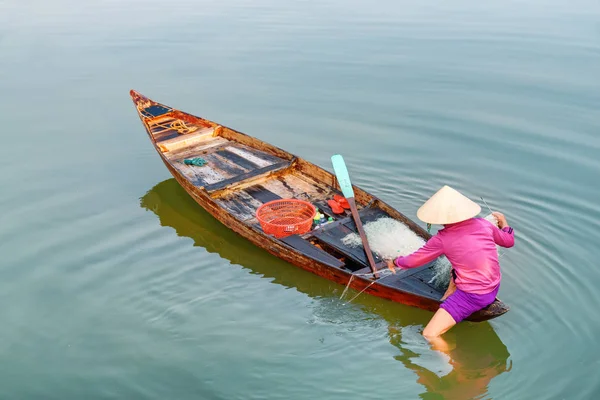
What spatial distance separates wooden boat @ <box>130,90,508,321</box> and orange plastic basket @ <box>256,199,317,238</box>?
104mm

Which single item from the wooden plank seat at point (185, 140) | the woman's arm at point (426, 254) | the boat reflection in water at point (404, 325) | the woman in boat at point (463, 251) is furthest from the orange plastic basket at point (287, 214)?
the wooden plank seat at point (185, 140)

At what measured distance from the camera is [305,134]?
11.8 metres

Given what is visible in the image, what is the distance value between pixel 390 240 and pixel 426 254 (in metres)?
1.37

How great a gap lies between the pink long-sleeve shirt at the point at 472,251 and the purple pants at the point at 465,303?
2.0 inches

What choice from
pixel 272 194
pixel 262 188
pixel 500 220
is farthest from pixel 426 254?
pixel 262 188

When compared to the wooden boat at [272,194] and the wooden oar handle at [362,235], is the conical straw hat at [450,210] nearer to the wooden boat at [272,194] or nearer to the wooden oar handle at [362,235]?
the wooden boat at [272,194]

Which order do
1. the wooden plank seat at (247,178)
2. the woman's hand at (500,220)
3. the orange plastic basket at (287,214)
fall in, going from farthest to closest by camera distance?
the wooden plank seat at (247,178), the orange plastic basket at (287,214), the woman's hand at (500,220)

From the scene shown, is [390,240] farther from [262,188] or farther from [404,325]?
[262,188]

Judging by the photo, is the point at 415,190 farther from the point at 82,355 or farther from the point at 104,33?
the point at 104,33

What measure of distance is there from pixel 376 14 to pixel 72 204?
533 inches

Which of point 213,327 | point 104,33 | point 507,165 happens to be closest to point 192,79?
point 104,33

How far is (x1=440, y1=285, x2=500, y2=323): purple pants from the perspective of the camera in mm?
5918

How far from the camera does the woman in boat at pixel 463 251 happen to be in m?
5.79

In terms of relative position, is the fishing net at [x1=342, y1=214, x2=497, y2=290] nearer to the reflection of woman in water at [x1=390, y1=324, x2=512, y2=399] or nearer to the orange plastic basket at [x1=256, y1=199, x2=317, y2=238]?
the orange plastic basket at [x1=256, y1=199, x2=317, y2=238]
